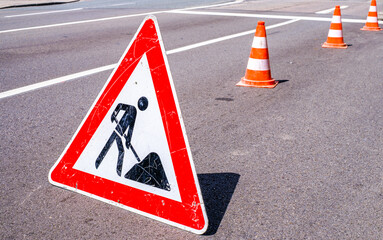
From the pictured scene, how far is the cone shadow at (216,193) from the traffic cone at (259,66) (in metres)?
3.14

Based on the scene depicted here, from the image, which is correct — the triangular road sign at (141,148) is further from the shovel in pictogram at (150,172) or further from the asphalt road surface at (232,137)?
the asphalt road surface at (232,137)

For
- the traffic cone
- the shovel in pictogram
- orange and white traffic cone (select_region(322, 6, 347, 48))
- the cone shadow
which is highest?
the shovel in pictogram

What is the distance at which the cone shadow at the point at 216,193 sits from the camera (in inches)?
119

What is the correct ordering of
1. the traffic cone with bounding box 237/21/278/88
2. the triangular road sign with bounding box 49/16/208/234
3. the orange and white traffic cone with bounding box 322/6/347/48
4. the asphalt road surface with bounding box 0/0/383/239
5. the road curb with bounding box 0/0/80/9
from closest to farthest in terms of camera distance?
the triangular road sign with bounding box 49/16/208/234
the asphalt road surface with bounding box 0/0/383/239
the traffic cone with bounding box 237/21/278/88
the orange and white traffic cone with bounding box 322/6/347/48
the road curb with bounding box 0/0/80/9

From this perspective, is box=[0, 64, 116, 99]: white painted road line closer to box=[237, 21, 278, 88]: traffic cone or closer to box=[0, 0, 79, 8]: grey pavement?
box=[237, 21, 278, 88]: traffic cone

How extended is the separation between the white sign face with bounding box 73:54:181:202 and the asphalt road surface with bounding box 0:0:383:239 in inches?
9.3

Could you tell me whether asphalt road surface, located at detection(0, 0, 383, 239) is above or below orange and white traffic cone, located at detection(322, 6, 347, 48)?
above

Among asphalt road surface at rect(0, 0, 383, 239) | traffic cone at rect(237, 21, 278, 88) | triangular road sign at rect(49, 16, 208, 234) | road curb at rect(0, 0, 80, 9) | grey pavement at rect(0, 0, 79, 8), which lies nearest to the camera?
triangular road sign at rect(49, 16, 208, 234)

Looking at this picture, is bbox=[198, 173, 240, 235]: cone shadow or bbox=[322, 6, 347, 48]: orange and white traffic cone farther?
bbox=[322, 6, 347, 48]: orange and white traffic cone

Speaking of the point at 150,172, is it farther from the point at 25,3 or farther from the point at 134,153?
the point at 25,3

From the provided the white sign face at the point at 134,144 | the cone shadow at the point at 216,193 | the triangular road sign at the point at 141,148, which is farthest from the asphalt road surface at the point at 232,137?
the white sign face at the point at 134,144

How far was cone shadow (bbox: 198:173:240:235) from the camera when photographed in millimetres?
3012

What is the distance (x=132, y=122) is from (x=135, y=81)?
0.25m

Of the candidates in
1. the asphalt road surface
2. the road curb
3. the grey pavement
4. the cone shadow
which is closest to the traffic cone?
the asphalt road surface
